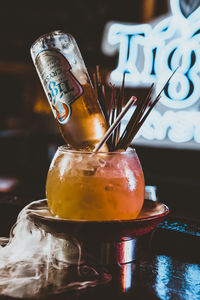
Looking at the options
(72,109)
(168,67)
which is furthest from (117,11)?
(72,109)

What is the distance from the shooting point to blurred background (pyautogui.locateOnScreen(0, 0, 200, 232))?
3973mm

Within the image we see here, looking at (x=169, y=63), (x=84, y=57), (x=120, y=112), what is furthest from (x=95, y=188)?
(x=84, y=57)

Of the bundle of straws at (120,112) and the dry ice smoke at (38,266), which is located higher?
the bundle of straws at (120,112)

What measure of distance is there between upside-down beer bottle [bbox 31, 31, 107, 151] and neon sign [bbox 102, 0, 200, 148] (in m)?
3.01

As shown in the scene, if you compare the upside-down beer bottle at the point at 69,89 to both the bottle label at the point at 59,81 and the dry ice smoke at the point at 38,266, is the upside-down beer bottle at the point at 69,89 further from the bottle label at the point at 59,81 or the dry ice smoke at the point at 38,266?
the dry ice smoke at the point at 38,266

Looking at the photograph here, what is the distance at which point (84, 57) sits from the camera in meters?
5.84

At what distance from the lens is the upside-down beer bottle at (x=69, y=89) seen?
700 millimetres

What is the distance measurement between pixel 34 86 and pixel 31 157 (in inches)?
154

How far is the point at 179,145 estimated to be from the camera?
12.5ft

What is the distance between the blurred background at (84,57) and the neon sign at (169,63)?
282 mm

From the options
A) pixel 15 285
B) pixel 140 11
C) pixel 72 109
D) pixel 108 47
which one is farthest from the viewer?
pixel 140 11

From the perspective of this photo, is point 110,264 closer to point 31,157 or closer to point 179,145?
point 179,145

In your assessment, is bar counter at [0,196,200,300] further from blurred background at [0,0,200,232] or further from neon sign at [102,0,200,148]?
neon sign at [102,0,200,148]

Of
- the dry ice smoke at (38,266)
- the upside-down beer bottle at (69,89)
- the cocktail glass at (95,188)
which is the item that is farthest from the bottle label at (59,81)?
the dry ice smoke at (38,266)
